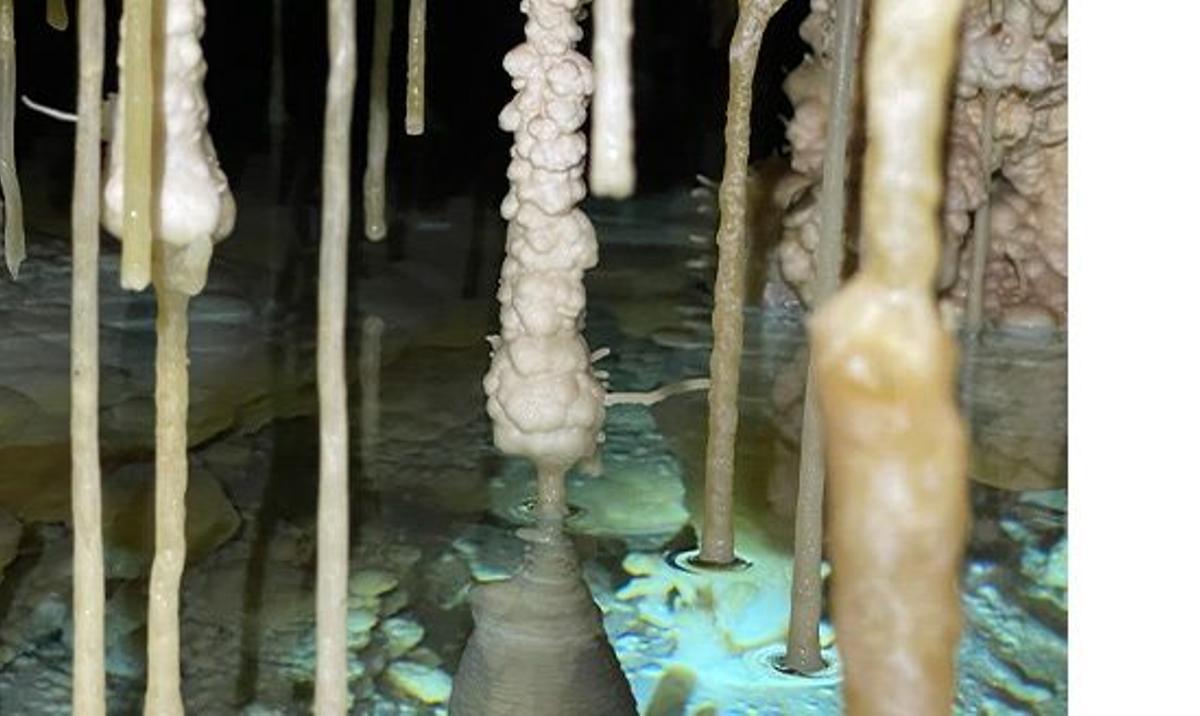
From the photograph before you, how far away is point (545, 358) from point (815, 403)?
0.89 ft

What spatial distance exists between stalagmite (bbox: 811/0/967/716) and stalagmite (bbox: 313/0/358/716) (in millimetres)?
329

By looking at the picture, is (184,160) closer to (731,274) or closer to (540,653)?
(540,653)

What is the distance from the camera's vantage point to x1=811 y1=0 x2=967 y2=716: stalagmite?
816 mm

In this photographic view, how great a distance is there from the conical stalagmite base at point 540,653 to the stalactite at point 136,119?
70 cm

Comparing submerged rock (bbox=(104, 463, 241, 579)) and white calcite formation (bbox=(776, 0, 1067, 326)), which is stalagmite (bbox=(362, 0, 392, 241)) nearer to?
submerged rock (bbox=(104, 463, 241, 579))

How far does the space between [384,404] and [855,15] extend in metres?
1.37

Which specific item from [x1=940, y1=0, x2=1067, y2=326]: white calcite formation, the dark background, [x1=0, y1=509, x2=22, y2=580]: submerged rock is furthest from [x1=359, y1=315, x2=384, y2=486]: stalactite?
the dark background

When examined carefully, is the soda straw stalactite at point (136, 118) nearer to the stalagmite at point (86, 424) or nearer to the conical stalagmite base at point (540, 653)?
the stalagmite at point (86, 424)

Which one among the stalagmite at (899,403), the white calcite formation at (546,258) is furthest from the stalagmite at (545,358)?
the stalagmite at (899,403)

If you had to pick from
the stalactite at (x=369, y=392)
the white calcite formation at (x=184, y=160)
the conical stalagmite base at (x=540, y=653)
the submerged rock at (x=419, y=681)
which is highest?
the white calcite formation at (x=184, y=160)

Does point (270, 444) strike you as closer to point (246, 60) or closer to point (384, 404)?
point (384, 404)

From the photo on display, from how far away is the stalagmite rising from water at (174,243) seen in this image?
116cm

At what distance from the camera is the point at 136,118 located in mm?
1054
